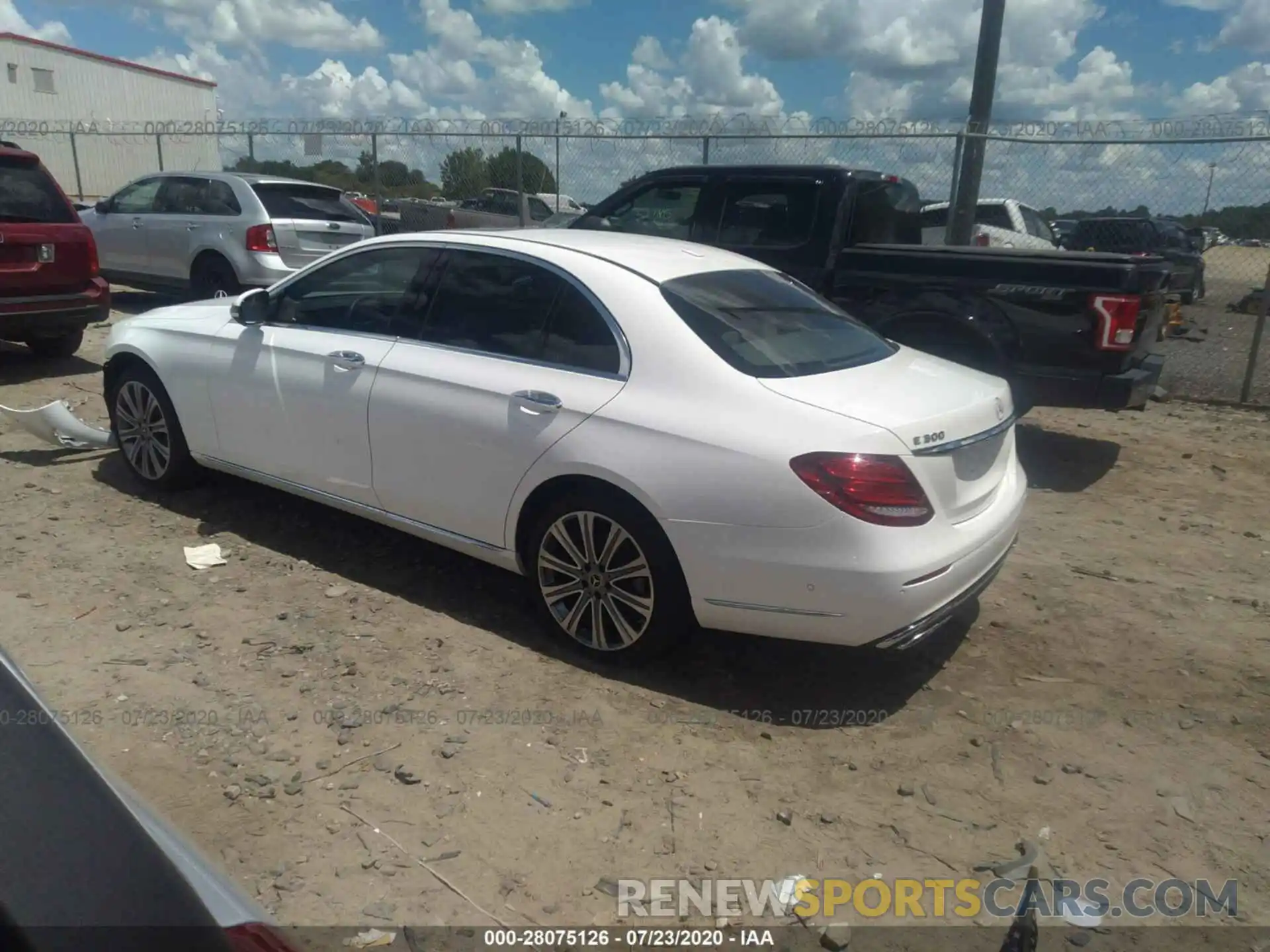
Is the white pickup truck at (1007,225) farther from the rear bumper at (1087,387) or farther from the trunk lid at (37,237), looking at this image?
the trunk lid at (37,237)

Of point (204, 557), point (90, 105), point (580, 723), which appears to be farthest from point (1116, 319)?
point (90, 105)

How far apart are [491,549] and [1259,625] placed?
348 centimetres

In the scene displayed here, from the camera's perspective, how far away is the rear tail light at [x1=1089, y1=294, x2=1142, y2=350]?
5906 millimetres

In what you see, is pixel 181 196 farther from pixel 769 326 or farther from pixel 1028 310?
pixel 769 326

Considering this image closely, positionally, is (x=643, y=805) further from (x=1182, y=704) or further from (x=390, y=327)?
(x=390, y=327)

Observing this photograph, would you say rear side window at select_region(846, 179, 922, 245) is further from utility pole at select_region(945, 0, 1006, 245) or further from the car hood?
the car hood

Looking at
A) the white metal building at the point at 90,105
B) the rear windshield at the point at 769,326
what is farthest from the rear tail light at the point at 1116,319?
the white metal building at the point at 90,105

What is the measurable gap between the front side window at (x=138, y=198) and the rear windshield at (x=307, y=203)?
1823 millimetres

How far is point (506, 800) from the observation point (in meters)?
3.12

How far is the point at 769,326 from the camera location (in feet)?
13.3

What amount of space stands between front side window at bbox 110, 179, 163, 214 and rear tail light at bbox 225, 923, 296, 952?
11782 mm

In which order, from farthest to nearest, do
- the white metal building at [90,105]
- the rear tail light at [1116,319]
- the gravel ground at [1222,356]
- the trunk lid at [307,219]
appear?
1. the white metal building at [90,105]
2. the trunk lid at [307,219]
3. the gravel ground at [1222,356]
4. the rear tail light at [1116,319]

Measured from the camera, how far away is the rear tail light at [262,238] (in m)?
10.3

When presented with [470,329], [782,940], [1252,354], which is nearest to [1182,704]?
[782,940]
